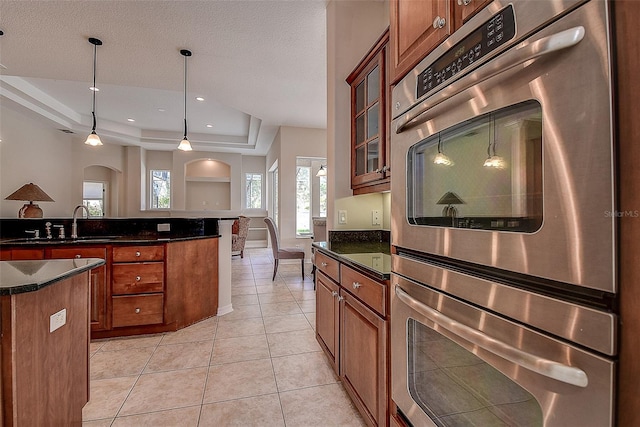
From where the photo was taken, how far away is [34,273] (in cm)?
127

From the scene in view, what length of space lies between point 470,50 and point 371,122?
124 cm

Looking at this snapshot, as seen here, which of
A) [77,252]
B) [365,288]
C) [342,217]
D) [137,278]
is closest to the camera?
[365,288]

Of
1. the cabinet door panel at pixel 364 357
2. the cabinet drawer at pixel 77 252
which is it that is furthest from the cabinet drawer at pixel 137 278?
the cabinet door panel at pixel 364 357

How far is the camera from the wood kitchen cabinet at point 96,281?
8.46ft

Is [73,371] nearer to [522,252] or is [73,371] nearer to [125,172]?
[522,252]

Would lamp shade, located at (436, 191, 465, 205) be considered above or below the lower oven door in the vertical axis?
above

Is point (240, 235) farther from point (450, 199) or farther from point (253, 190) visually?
point (450, 199)

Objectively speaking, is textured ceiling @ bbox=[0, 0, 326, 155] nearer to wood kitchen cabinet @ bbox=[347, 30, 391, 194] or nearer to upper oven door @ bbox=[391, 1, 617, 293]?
wood kitchen cabinet @ bbox=[347, 30, 391, 194]

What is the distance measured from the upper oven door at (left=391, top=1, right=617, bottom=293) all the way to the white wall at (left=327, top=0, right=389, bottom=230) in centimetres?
141

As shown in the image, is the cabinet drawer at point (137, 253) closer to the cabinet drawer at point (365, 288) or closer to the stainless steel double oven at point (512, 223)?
the cabinet drawer at point (365, 288)

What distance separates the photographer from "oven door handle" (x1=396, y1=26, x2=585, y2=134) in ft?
1.83

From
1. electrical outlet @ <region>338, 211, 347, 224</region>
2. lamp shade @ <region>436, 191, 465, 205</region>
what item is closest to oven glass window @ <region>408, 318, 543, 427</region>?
lamp shade @ <region>436, 191, 465, 205</region>

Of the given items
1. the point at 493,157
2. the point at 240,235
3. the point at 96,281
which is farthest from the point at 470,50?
the point at 240,235

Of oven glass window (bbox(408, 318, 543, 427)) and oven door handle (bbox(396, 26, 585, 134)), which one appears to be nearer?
oven door handle (bbox(396, 26, 585, 134))
